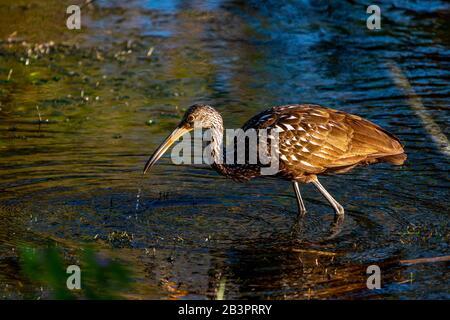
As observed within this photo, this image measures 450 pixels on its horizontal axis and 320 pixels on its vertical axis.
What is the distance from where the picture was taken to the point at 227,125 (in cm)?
1018

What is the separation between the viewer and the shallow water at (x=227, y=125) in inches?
259

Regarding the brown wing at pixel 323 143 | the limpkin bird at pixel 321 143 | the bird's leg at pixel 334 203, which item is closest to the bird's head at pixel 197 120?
the limpkin bird at pixel 321 143

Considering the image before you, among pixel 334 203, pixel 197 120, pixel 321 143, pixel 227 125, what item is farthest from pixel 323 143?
pixel 227 125

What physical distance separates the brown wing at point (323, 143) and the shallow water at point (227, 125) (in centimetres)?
42

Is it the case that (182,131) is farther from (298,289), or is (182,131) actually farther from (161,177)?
(298,289)

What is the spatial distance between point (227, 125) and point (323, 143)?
2692mm

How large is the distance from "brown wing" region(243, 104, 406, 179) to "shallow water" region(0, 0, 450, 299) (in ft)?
1.38

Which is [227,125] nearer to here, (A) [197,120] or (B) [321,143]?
(A) [197,120]

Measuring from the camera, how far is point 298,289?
6.07 meters

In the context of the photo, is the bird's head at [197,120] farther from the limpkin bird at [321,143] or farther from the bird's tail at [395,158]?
the bird's tail at [395,158]

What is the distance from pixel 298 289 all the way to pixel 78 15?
924 centimetres

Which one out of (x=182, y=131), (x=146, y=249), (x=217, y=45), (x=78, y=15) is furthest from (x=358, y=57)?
(x=146, y=249)

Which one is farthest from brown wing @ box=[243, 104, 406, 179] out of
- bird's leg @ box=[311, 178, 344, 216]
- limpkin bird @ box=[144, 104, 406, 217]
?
bird's leg @ box=[311, 178, 344, 216]
